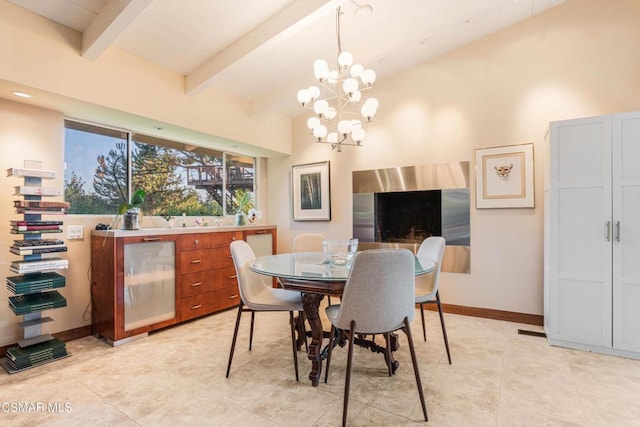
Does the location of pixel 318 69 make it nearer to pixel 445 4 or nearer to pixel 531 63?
pixel 445 4

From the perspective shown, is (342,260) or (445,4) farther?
(445,4)

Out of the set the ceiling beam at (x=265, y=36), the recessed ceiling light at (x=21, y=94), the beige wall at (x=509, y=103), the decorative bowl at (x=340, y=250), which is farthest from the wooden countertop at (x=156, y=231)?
the beige wall at (x=509, y=103)

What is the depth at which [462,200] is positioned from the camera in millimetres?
3592

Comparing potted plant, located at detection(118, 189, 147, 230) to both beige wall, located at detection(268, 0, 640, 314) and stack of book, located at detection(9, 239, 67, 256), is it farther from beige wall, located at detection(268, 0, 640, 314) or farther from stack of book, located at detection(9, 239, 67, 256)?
beige wall, located at detection(268, 0, 640, 314)

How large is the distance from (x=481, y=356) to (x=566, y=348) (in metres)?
0.80

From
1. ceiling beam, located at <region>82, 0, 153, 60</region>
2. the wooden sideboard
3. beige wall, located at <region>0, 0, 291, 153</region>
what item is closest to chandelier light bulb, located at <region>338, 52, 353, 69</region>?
ceiling beam, located at <region>82, 0, 153, 60</region>

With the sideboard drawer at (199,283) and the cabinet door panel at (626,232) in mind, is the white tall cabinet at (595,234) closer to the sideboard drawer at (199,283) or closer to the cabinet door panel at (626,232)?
the cabinet door panel at (626,232)

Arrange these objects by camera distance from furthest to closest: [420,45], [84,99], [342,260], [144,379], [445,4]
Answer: [420,45] → [445,4] → [84,99] → [342,260] → [144,379]

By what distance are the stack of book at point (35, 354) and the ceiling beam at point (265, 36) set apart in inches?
102

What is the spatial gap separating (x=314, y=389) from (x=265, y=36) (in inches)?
110

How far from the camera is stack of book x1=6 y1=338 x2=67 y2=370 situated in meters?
2.34

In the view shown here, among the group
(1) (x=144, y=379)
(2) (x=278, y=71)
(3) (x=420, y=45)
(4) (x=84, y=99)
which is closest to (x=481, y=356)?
(1) (x=144, y=379)

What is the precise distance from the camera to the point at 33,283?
A: 8.08ft

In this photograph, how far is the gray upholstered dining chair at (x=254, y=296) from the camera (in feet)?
7.36
